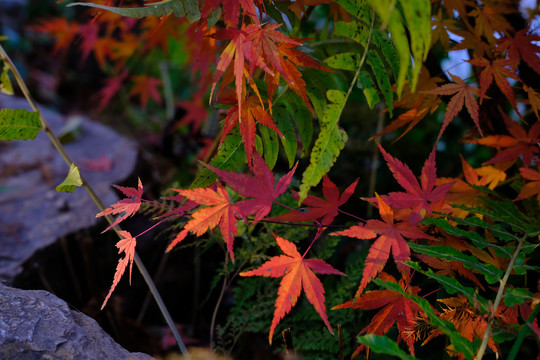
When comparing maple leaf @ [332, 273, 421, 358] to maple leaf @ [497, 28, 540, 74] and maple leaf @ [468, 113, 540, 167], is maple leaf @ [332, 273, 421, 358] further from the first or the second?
maple leaf @ [497, 28, 540, 74]

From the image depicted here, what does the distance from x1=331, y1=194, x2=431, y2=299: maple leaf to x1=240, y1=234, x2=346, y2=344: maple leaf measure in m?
0.07

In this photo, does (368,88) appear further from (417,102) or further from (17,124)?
(17,124)

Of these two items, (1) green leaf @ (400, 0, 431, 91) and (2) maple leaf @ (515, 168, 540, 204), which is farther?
(2) maple leaf @ (515, 168, 540, 204)

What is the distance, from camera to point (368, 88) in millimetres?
817

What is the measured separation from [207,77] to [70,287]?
1.17m

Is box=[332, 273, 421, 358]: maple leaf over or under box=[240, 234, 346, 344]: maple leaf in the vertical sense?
under

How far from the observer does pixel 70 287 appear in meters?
1.33

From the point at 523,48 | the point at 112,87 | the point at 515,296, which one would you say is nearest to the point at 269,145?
the point at 515,296

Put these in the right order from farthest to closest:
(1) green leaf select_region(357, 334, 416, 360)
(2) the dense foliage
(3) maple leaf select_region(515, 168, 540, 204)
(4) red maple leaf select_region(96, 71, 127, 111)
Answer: (4) red maple leaf select_region(96, 71, 127, 111) → (3) maple leaf select_region(515, 168, 540, 204) → (2) the dense foliage → (1) green leaf select_region(357, 334, 416, 360)

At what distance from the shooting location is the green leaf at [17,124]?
2.72 ft

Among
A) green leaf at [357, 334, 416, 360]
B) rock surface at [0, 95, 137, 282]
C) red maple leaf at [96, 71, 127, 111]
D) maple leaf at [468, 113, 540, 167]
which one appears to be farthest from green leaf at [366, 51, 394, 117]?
red maple leaf at [96, 71, 127, 111]

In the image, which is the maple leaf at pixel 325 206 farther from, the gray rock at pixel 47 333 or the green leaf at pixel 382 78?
the gray rock at pixel 47 333

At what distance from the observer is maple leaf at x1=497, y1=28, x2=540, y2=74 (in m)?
0.92

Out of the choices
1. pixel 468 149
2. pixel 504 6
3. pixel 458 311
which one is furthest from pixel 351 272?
pixel 468 149
